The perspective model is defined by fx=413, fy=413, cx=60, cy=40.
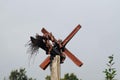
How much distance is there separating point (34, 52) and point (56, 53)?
623mm

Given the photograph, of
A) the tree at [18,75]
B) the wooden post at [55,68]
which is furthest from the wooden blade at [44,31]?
the tree at [18,75]

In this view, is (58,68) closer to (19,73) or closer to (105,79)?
(105,79)

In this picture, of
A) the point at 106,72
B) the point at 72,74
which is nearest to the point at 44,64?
the point at 106,72

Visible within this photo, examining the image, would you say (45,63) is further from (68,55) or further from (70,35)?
(70,35)

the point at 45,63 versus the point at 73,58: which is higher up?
the point at 73,58

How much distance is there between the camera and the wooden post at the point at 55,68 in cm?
1114

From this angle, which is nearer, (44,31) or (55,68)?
(55,68)

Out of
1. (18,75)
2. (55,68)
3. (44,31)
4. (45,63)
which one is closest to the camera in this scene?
(55,68)

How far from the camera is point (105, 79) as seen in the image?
1238 cm

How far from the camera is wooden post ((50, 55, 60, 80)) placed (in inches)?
439

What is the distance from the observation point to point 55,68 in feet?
36.8

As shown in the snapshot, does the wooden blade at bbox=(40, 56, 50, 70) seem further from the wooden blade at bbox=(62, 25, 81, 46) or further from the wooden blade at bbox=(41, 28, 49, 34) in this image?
the wooden blade at bbox=(41, 28, 49, 34)

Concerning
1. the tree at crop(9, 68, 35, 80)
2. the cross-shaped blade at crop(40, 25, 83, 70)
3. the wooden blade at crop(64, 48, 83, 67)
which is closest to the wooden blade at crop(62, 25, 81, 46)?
the cross-shaped blade at crop(40, 25, 83, 70)

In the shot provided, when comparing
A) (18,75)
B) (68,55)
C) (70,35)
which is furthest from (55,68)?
(18,75)
